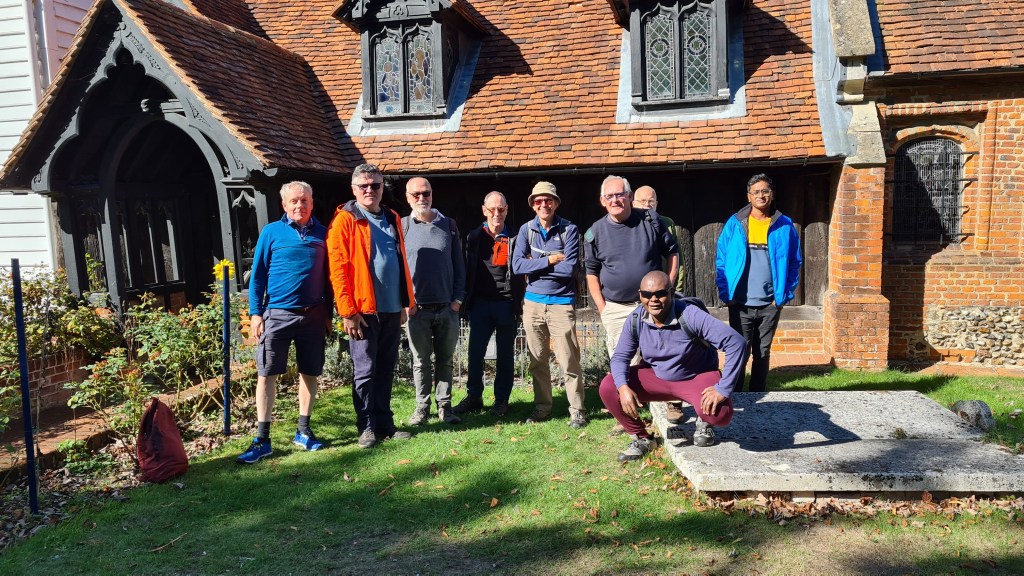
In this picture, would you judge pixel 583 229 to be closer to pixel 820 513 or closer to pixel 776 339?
pixel 776 339

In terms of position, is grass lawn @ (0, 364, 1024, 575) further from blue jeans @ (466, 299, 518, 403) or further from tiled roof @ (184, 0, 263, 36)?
tiled roof @ (184, 0, 263, 36)

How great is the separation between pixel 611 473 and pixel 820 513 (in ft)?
4.56

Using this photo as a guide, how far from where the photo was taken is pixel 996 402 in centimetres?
674

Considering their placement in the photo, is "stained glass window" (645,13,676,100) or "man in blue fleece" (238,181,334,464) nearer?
"man in blue fleece" (238,181,334,464)

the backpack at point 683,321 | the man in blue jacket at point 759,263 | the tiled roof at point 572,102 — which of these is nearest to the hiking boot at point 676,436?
the backpack at point 683,321

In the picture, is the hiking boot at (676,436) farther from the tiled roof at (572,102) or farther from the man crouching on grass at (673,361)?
the tiled roof at (572,102)

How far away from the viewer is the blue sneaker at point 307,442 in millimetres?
5645

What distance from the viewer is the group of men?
4.81 m

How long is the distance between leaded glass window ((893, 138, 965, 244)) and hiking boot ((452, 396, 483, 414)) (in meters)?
6.32

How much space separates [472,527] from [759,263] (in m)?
3.35

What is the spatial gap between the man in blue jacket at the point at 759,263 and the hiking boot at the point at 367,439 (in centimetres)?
324

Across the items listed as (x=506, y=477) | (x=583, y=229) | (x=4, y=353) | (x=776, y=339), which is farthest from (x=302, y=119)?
(x=776, y=339)

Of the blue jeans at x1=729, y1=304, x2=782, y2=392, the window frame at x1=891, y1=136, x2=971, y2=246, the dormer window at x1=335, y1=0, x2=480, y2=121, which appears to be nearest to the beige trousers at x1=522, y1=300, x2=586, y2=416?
the blue jeans at x1=729, y1=304, x2=782, y2=392

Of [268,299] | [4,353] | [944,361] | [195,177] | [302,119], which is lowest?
[944,361]
